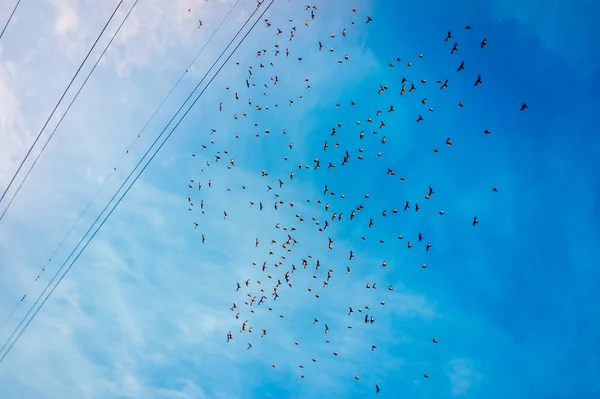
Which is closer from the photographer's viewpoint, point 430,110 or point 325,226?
point 430,110

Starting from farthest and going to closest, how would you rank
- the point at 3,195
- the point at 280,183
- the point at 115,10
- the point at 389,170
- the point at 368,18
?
the point at 280,183 < the point at 389,170 < the point at 368,18 < the point at 3,195 < the point at 115,10

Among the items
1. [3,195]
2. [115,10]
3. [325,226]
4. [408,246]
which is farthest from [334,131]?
[3,195]

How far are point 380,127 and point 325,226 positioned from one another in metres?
6.57

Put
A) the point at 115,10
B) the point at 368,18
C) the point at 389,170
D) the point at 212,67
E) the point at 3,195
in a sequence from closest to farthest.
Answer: the point at 115,10
the point at 212,67
the point at 3,195
the point at 368,18
the point at 389,170

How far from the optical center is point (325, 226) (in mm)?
24859

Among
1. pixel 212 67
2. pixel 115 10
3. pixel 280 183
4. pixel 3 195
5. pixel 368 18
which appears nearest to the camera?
pixel 115 10

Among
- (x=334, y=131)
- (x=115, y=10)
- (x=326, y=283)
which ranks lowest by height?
(x=115, y=10)

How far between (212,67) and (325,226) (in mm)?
13458

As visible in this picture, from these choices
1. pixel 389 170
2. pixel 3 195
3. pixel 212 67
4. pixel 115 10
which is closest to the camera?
pixel 115 10

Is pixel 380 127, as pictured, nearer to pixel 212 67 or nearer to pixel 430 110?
pixel 430 110

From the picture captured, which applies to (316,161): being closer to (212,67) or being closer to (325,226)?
(325,226)

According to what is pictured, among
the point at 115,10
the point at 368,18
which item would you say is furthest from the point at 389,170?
the point at 115,10

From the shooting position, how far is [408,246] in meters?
23.2

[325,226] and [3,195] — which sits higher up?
[325,226]
